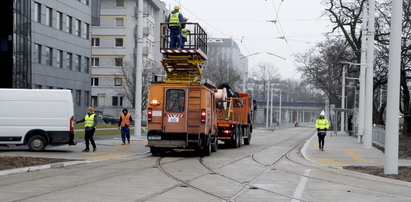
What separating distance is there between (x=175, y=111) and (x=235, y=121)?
859cm

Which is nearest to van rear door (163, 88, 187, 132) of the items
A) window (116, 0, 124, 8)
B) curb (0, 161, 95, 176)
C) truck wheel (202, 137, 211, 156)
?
truck wheel (202, 137, 211, 156)

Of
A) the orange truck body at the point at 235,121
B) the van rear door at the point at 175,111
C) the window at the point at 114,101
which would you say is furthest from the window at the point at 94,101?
the van rear door at the point at 175,111

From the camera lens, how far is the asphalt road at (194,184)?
34.7 feet

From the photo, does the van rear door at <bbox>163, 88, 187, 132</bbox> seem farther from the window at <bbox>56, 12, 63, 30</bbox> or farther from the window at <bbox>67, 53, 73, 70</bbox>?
the window at <bbox>67, 53, 73, 70</bbox>

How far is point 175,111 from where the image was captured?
2058 centimetres

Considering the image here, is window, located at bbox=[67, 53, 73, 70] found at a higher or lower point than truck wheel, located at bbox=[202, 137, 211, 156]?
higher

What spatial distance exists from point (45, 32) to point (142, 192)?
134 feet

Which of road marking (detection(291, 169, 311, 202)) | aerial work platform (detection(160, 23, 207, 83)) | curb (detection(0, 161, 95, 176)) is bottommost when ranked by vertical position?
road marking (detection(291, 169, 311, 202))

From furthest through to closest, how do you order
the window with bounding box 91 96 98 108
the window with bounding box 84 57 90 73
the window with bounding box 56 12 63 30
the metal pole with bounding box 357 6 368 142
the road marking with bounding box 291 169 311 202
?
the window with bounding box 91 96 98 108
the window with bounding box 84 57 90 73
the window with bounding box 56 12 63 30
the metal pole with bounding box 357 6 368 142
the road marking with bounding box 291 169 311 202

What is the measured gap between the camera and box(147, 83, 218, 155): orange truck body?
2039cm

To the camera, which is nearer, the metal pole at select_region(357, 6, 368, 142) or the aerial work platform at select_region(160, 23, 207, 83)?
the aerial work platform at select_region(160, 23, 207, 83)

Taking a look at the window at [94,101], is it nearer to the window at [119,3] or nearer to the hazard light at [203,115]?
the window at [119,3]

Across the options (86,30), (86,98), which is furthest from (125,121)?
(86,98)

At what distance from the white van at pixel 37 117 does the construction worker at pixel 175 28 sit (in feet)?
14.3
